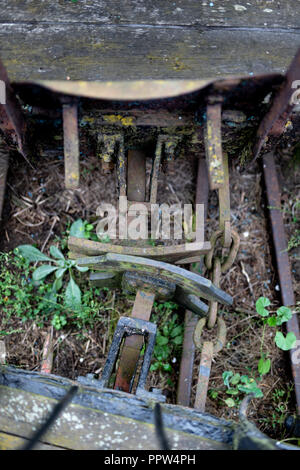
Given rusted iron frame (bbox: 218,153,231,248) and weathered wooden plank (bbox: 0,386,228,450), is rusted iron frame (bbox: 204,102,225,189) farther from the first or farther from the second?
weathered wooden plank (bbox: 0,386,228,450)

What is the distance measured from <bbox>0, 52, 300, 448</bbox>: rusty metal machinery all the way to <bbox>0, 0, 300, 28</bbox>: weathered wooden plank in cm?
58

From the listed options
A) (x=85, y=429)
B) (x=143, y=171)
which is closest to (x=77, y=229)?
(x=143, y=171)

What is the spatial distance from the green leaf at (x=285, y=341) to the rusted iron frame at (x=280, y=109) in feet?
4.33

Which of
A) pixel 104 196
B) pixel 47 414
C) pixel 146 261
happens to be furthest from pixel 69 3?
pixel 47 414

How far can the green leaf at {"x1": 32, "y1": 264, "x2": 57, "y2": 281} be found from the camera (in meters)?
3.00

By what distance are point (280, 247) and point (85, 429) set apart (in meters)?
1.97

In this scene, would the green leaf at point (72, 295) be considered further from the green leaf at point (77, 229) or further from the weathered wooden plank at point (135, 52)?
the weathered wooden plank at point (135, 52)

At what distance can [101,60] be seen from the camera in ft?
7.18

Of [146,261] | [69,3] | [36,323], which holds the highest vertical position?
[69,3]

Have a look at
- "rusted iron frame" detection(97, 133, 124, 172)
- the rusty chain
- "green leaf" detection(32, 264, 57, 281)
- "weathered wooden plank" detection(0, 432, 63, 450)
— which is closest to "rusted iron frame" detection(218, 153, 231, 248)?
the rusty chain

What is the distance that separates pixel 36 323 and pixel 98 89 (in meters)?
1.91

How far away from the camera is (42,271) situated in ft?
9.87

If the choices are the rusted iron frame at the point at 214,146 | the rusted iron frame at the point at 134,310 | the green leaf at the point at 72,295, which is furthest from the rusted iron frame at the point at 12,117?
the green leaf at the point at 72,295
